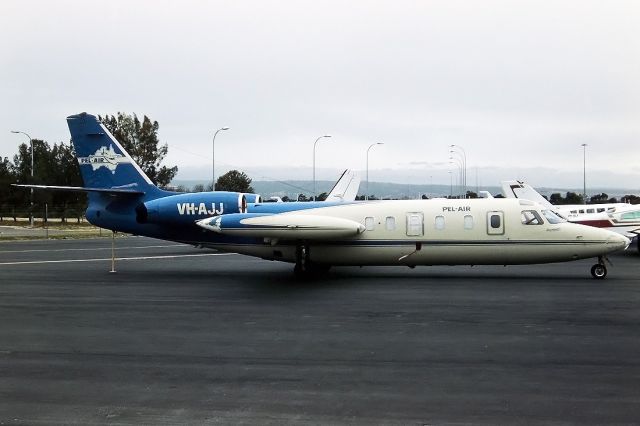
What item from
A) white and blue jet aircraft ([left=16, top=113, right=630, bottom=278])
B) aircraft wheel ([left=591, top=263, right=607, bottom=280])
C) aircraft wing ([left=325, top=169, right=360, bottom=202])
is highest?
aircraft wing ([left=325, top=169, right=360, bottom=202])

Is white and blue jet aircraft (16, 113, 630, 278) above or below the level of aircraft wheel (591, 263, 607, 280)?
above

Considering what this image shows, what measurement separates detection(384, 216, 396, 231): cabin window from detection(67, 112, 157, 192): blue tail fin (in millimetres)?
8872

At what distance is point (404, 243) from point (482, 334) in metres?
9.04

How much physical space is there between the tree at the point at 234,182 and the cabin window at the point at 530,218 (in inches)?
2433

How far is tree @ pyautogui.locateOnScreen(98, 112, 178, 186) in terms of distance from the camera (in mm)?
78375

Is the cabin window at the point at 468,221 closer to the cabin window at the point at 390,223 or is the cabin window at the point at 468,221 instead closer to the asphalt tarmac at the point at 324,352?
the asphalt tarmac at the point at 324,352

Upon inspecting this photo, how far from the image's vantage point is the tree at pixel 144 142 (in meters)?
78.4

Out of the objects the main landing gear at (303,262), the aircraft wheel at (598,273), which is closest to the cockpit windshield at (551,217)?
the aircraft wheel at (598,273)

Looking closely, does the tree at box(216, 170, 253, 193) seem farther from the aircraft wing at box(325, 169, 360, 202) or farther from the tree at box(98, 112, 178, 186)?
the aircraft wing at box(325, 169, 360, 202)

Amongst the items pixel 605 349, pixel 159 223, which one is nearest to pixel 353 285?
pixel 159 223

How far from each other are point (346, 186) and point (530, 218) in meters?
23.6

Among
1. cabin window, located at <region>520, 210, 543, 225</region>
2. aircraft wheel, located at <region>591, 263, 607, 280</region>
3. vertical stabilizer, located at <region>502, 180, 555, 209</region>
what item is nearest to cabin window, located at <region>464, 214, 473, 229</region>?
cabin window, located at <region>520, 210, 543, 225</region>

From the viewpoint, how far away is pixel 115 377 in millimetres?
9086

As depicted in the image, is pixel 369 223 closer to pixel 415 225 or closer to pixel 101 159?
pixel 415 225
